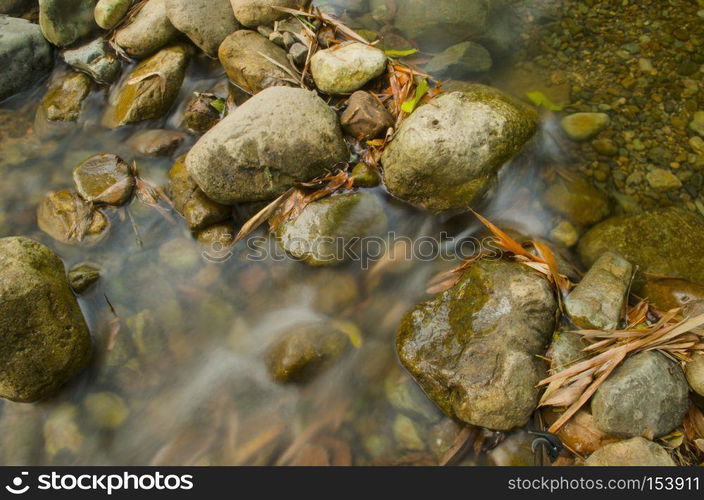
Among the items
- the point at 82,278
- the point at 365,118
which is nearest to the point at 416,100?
the point at 365,118

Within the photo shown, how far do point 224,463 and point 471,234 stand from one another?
9.31ft

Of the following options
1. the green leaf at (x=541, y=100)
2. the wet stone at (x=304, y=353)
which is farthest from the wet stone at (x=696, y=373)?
the green leaf at (x=541, y=100)

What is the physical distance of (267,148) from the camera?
4039 mm

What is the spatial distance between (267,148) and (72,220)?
2.19 m

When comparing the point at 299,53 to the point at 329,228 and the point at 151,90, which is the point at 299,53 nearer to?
the point at 151,90

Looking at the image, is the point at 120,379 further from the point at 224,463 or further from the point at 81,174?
the point at 81,174

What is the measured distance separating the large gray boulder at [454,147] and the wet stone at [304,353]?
148cm

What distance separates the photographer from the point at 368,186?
4406mm

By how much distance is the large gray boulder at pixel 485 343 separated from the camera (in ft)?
10.8

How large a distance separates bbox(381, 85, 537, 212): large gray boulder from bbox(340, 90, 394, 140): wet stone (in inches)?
10.4

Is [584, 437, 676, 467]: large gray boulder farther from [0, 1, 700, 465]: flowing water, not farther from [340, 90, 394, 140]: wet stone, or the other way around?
[340, 90, 394, 140]: wet stone

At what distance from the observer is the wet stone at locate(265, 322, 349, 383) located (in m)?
3.77

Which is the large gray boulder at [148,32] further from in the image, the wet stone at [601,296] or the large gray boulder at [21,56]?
the wet stone at [601,296]

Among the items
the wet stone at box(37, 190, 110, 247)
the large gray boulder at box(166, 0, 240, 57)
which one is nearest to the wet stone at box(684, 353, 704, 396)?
the wet stone at box(37, 190, 110, 247)
